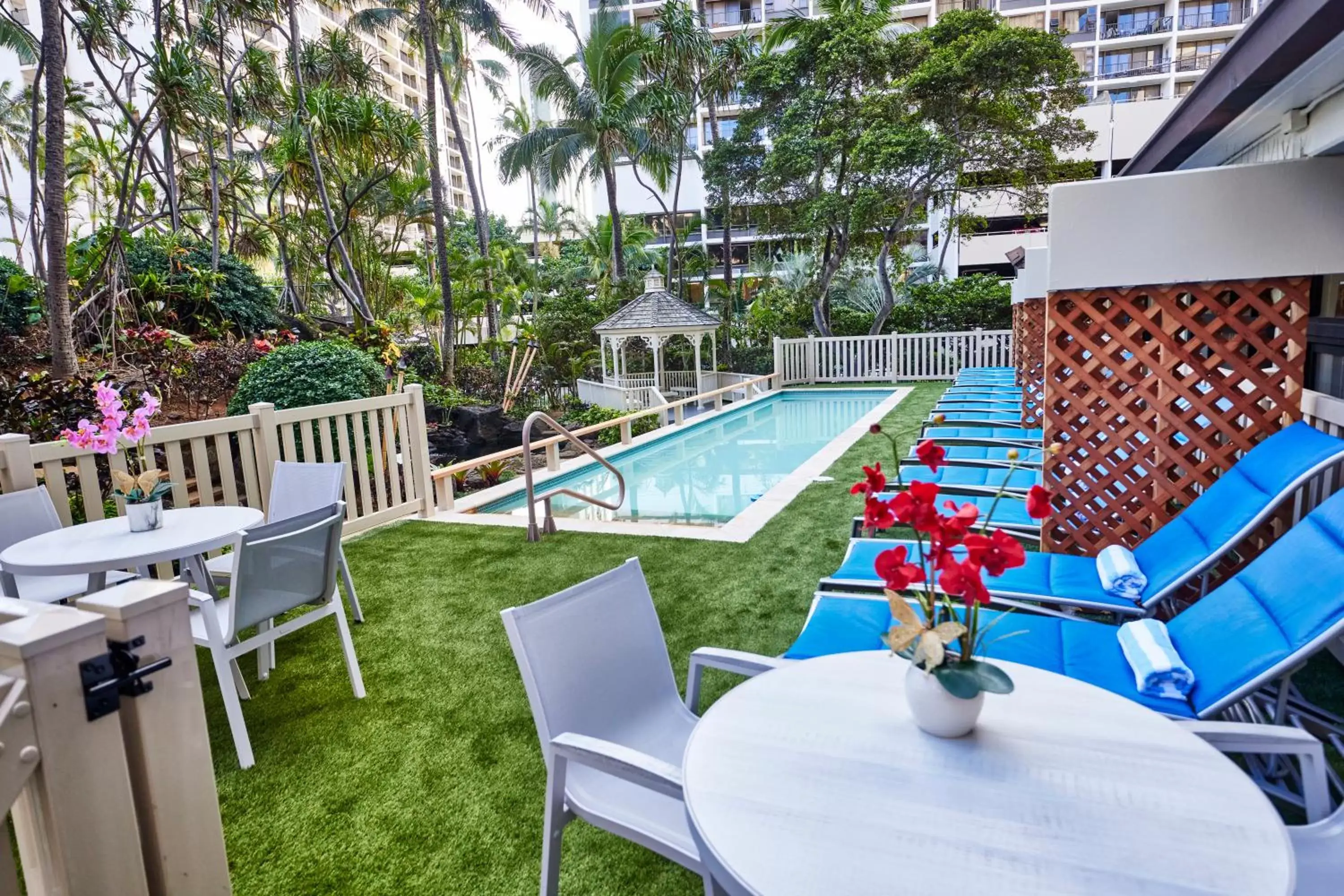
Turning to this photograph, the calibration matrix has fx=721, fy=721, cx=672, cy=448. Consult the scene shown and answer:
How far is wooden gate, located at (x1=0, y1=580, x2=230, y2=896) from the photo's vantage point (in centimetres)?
92

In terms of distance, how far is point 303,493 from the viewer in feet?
11.9

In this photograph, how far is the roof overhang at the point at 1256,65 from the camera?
192 cm

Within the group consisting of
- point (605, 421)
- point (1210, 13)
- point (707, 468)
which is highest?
point (1210, 13)

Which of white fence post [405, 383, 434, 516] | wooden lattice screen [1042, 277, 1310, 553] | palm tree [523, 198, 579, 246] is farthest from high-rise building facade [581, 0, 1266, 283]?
wooden lattice screen [1042, 277, 1310, 553]

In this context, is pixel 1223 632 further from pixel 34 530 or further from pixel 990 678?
pixel 34 530

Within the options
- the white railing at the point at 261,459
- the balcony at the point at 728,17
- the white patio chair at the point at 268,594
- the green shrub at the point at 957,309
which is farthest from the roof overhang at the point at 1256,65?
the balcony at the point at 728,17

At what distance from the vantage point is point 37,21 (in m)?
24.9

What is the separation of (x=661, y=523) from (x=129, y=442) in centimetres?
337

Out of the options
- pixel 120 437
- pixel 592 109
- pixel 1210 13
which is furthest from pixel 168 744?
pixel 1210 13

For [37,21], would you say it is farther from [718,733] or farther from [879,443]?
[718,733]

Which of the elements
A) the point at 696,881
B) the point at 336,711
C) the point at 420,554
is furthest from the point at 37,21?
the point at 696,881

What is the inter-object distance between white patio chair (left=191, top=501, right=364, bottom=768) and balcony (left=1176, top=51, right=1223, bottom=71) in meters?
43.6

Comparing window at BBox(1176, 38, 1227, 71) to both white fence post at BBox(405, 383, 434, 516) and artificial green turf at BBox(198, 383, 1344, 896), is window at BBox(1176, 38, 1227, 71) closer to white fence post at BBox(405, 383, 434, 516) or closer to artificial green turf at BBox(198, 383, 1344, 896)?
artificial green turf at BBox(198, 383, 1344, 896)

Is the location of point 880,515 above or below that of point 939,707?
above
